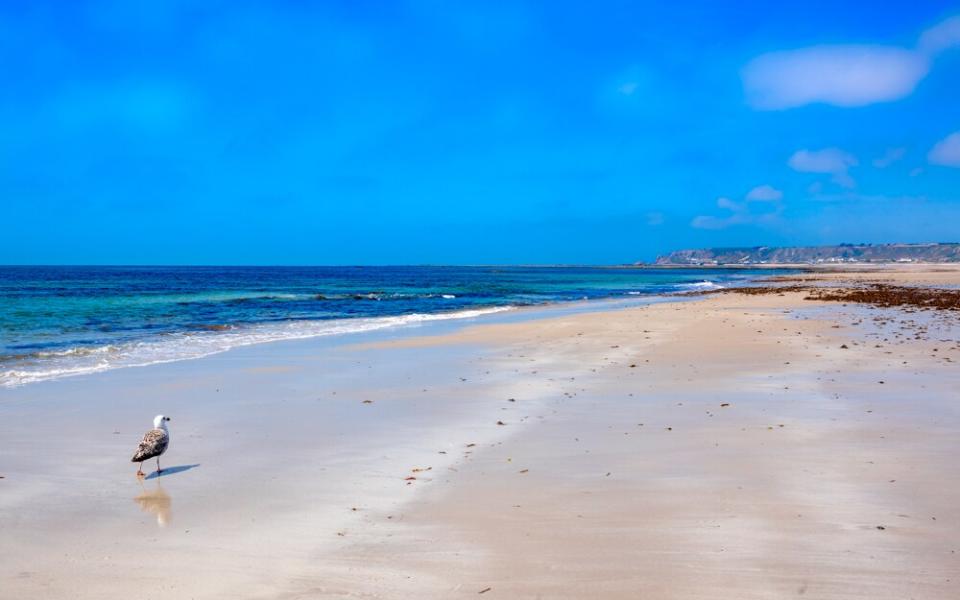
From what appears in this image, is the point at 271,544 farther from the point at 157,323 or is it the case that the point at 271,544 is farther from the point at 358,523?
the point at 157,323

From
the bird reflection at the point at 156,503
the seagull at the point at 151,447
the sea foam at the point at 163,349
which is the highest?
the seagull at the point at 151,447

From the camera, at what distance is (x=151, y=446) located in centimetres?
662

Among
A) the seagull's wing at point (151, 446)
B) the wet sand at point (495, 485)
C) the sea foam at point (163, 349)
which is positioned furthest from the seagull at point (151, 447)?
the sea foam at point (163, 349)

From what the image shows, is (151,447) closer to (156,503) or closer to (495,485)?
(156,503)

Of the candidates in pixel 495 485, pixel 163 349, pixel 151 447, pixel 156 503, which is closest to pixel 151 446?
pixel 151 447

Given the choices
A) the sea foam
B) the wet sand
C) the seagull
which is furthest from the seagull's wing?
the sea foam

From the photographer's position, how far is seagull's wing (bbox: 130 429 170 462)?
6.57 metres

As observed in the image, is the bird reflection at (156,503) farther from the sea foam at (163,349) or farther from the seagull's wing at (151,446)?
the sea foam at (163,349)

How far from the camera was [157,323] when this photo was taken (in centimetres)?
2648

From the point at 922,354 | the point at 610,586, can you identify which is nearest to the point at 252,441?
the point at 610,586

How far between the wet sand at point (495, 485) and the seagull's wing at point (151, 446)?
0.32 metres

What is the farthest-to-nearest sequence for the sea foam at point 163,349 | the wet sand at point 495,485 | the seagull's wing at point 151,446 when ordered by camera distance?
1. the sea foam at point 163,349
2. the seagull's wing at point 151,446
3. the wet sand at point 495,485

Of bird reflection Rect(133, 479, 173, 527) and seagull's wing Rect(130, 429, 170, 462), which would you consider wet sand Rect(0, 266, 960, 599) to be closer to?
bird reflection Rect(133, 479, 173, 527)

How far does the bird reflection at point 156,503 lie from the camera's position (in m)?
5.50
